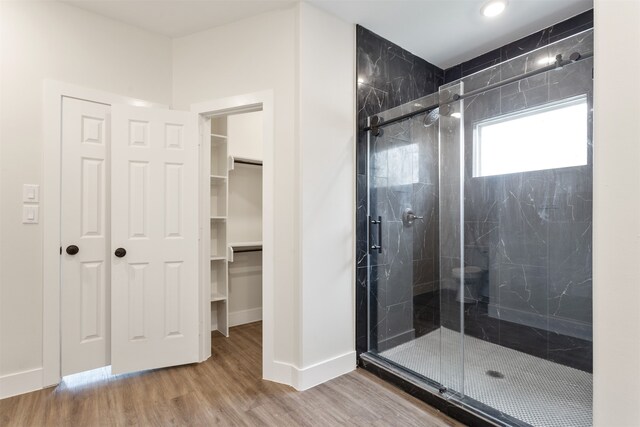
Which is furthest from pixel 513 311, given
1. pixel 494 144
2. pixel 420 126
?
pixel 420 126

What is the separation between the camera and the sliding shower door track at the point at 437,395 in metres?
1.64

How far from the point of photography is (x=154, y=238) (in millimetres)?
2375

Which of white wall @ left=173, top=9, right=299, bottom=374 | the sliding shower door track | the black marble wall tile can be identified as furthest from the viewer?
the black marble wall tile

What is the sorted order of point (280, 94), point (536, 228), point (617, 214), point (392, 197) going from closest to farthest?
point (617, 214) < point (280, 94) < point (536, 228) < point (392, 197)

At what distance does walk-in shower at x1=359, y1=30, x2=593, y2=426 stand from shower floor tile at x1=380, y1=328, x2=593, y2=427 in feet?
0.04

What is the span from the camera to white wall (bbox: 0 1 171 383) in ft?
6.54

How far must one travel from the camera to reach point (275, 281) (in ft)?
7.38

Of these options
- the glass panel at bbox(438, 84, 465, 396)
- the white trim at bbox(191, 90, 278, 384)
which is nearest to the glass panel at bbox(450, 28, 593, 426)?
the glass panel at bbox(438, 84, 465, 396)

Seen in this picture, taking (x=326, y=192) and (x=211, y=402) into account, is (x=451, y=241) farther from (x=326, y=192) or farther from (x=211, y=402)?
(x=211, y=402)

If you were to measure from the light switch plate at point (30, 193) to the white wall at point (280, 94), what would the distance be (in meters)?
1.47

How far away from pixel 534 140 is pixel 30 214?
383cm

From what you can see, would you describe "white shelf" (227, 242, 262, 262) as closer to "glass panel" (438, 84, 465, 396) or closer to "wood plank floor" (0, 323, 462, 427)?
"wood plank floor" (0, 323, 462, 427)

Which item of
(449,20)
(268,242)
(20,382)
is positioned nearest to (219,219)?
→ (268,242)

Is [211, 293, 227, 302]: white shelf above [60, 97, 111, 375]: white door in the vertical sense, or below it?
below
